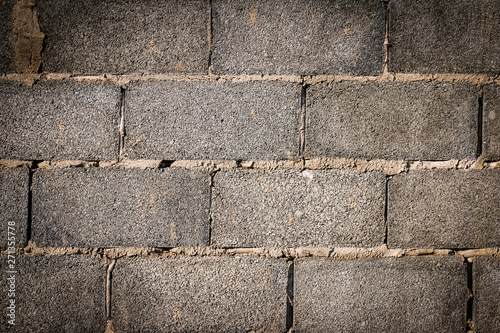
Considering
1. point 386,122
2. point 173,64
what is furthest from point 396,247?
point 173,64

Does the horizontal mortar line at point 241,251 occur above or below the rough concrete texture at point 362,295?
above

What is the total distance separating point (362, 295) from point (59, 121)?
4.92 ft

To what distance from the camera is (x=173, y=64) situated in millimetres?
950

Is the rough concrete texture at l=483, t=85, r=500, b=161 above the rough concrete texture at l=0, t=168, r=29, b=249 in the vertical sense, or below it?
above

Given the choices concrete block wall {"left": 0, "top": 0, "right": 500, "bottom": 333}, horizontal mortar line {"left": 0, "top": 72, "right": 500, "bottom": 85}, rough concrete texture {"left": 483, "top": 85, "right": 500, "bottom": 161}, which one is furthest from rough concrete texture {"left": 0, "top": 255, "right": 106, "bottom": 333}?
rough concrete texture {"left": 483, "top": 85, "right": 500, "bottom": 161}

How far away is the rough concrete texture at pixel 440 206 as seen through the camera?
3.17 ft

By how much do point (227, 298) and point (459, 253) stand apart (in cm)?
104

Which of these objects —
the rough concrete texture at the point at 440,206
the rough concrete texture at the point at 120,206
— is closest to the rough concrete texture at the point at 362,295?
the rough concrete texture at the point at 440,206

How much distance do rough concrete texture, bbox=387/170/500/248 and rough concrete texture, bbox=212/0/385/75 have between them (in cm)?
56

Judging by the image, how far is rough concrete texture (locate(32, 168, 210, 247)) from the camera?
947 mm

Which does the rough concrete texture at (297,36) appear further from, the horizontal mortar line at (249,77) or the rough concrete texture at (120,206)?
the rough concrete texture at (120,206)

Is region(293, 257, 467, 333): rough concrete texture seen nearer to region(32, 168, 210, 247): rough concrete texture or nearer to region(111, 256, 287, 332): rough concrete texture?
region(111, 256, 287, 332): rough concrete texture

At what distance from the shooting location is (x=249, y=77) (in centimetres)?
96

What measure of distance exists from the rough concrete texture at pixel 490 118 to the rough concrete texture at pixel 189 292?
40.6 inches
